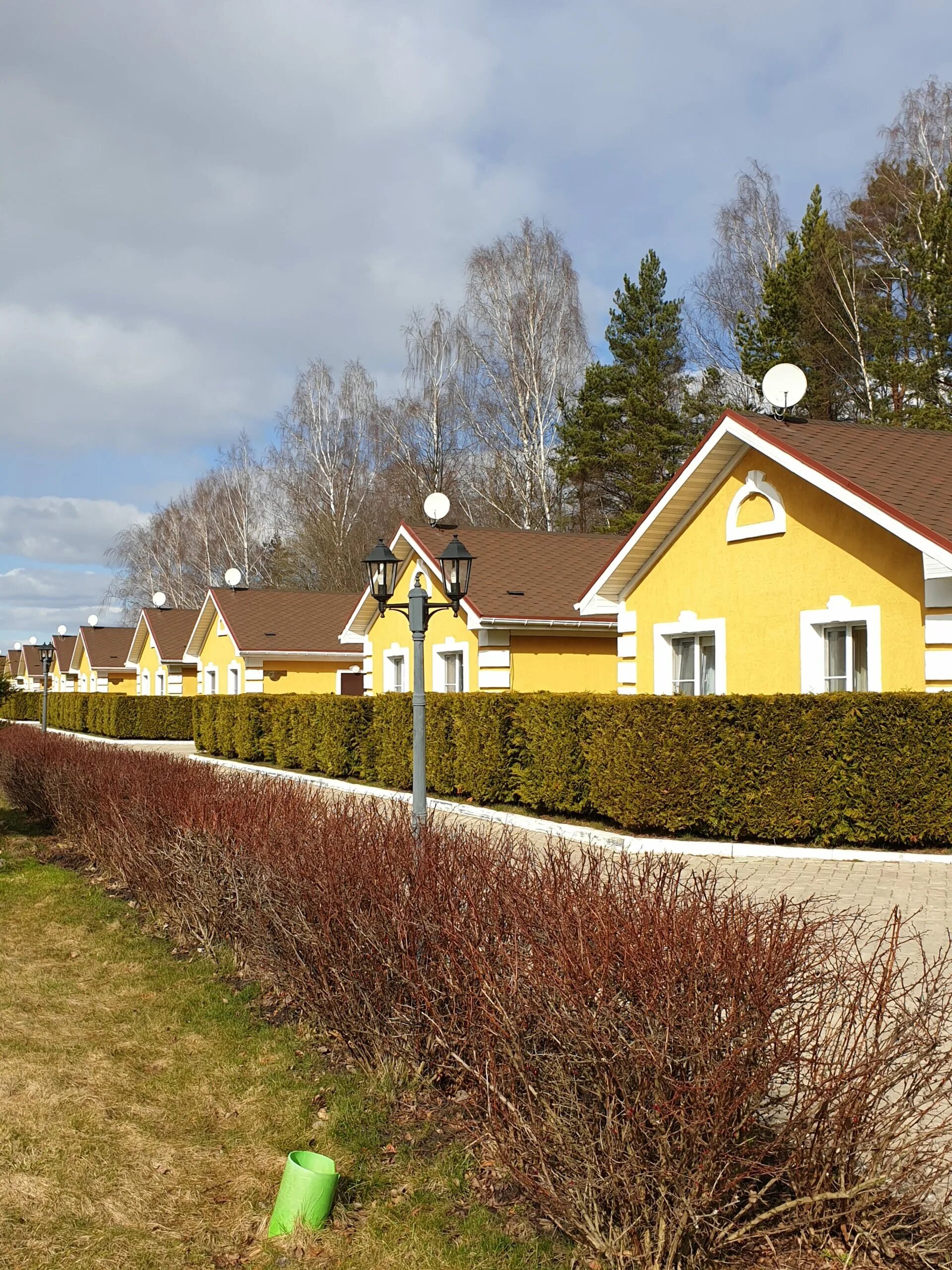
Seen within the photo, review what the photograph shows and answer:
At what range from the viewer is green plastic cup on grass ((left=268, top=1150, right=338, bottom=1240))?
3.87 metres

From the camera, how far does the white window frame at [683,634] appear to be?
15.0 meters

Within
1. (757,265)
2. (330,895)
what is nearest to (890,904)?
(330,895)

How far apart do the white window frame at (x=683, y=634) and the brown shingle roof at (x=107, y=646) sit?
3821 centimetres

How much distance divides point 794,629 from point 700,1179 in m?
11.2

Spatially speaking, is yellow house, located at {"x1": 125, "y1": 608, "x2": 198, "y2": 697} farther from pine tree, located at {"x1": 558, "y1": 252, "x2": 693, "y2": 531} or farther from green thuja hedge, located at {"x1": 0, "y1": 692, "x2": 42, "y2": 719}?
pine tree, located at {"x1": 558, "y1": 252, "x2": 693, "y2": 531}

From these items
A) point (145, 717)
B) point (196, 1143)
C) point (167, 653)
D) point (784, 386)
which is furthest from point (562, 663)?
point (167, 653)

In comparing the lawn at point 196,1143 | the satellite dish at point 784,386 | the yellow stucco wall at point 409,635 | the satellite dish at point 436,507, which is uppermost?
the satellite dish at point 784,386

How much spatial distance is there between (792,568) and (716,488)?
1.97 metres

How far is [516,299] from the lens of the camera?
37.6m

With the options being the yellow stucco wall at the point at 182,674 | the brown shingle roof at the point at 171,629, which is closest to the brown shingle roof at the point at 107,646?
the brown shingle roof at the point at 171,629

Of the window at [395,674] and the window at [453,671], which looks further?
the window at [395,674]

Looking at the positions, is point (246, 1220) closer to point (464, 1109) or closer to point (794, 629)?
point (464, 1109)

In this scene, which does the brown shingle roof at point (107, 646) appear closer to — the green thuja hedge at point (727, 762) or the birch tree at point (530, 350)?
the birch tree at point (530, 350)

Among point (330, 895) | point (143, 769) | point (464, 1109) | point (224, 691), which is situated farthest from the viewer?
point (224, 691)
